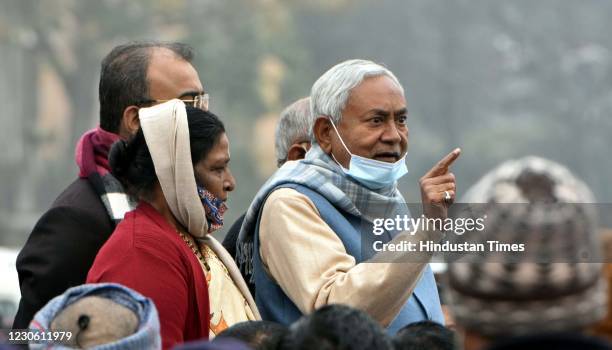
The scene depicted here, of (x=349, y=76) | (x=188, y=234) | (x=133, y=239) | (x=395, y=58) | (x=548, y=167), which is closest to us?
(x=548, y=167)

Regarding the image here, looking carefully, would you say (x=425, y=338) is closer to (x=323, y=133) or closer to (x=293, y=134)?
(x=323, y=133)

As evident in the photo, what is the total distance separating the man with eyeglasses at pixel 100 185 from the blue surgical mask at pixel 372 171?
0.70 metres

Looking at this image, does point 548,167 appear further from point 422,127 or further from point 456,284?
point 422,127

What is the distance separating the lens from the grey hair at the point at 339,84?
5.45 m

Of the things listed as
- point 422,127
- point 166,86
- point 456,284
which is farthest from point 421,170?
point 456,284

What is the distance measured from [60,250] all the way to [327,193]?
937mm

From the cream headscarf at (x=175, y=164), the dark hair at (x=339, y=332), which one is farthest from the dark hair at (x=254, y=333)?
the cream headscarf at (x=175, y=164)

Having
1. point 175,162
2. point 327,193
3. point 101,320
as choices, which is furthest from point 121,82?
point 101,320

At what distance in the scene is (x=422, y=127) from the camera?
3709 cm

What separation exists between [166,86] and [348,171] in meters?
0.83

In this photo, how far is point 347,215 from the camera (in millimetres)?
5344

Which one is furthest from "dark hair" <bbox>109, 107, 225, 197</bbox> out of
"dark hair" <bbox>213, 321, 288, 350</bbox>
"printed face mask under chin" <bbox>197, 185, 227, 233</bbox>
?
"dark hair" <bbox>213, 321, 288, 350</bbox>

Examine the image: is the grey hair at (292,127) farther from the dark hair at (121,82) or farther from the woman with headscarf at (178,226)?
the woman with headscarf at (178,226)

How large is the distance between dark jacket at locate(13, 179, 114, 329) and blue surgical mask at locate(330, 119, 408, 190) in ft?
2.89
